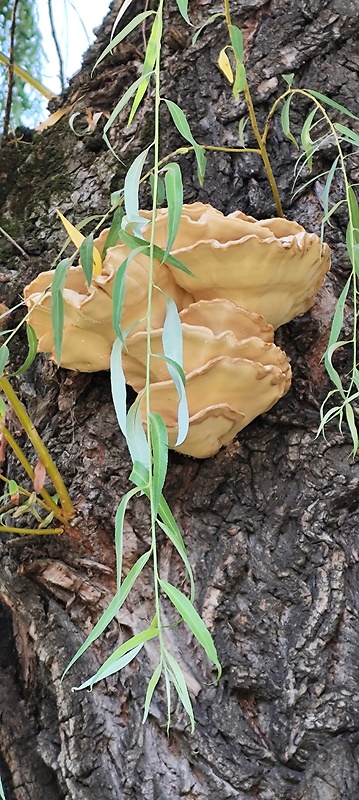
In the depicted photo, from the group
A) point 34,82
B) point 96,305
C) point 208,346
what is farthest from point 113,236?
point 34,82

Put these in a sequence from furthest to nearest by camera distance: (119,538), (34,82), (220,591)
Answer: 1. (34,82)
2. (220,591)
3. (119,538)

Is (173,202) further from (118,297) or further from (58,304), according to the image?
(58,304)

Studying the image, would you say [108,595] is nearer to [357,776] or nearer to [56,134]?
[357,776]

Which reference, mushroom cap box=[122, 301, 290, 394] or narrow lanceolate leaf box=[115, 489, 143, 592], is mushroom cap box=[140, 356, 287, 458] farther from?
narrow lanceolate leaf box=[115, 489, 143, 592]

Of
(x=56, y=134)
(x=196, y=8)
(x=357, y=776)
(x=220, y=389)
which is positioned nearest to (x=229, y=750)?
(x=357, y=776)

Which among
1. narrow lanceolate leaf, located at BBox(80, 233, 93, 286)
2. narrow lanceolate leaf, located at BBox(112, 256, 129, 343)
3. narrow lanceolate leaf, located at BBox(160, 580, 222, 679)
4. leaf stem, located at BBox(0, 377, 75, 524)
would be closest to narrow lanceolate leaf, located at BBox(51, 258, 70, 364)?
narrow lanceolate leaf, located at BBox(80, 233, 93, 286)

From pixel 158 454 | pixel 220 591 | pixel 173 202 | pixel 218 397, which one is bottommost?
pixel 220 591

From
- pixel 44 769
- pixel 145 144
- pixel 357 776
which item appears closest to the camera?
pixel 357 776
